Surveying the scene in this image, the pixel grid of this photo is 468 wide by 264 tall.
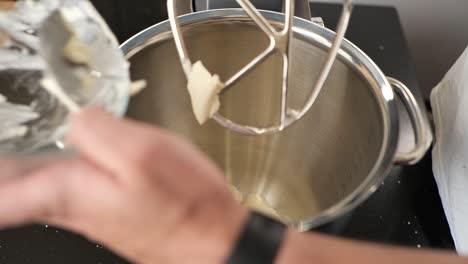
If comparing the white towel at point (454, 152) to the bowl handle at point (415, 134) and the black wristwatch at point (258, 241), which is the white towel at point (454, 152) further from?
the black wristwatch at point (258, 241)

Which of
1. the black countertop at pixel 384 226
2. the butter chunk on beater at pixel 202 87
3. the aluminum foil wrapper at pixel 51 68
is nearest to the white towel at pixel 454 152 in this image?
the black countertop at pixel 384 226

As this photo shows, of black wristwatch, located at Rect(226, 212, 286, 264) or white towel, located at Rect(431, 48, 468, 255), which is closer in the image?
black wristwatch, located at Rect(226, 212, 286, 264)

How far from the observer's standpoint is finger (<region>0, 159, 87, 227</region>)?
0.26 m

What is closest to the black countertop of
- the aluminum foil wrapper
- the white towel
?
the white towel

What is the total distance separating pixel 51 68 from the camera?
286 millimetres

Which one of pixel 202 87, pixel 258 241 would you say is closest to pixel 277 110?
pixel 202 87

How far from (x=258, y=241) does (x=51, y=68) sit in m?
0.15

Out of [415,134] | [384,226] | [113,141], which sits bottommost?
[384,226]

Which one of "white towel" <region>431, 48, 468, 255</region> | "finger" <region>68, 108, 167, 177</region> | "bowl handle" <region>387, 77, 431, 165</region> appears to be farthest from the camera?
"white towel" <region>431, 48, 468, 255</region>

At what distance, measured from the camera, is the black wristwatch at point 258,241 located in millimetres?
269

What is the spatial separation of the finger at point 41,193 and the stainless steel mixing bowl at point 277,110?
0.23 m

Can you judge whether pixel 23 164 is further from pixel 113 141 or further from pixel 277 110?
pixel 277 110

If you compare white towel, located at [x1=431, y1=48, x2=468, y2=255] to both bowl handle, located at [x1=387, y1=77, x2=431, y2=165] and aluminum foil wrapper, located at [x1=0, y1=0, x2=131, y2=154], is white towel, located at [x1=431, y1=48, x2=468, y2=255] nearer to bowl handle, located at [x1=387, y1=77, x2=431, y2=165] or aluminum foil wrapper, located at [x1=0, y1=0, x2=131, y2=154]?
bowl handle, located at [x1=387, y1=77, x2=431, y2=165]

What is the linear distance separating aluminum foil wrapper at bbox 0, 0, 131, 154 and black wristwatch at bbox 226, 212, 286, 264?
110 millimetres
